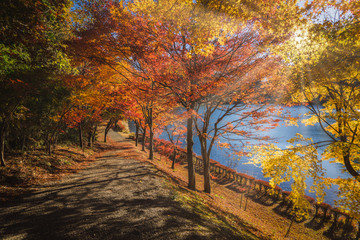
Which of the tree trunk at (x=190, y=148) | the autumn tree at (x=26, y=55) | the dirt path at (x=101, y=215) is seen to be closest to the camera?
the dirt path at (x=101, y=215)

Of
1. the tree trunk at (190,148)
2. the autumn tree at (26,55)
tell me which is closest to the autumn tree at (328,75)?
the tree trunk at (190,148)

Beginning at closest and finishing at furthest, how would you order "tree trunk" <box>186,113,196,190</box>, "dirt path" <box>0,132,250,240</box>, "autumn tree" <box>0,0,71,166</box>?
"dirt path" <box>0,132,250,240</box>, "autumn tree" <box>0,0,71,166</box>, "tree trunk" <box>186,113,196,190</box>

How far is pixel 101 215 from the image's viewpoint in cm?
472

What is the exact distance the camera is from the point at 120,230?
412 cm

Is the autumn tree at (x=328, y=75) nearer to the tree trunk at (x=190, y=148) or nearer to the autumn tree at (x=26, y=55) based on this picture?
the tree trunk at (x=190, y=148)

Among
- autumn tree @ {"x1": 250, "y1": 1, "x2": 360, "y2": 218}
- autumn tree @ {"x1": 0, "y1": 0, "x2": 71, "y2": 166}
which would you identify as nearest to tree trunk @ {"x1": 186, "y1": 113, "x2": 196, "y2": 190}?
autumn tree @ {"x1": 250, "y1": 1, "x2": 360, "y2": 218}

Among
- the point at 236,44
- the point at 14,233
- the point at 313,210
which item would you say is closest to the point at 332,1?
the point at 236,44

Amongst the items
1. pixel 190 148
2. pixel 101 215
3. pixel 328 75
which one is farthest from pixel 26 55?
pixel 328 75

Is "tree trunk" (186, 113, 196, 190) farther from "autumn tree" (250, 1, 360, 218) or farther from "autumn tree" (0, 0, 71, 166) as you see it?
"autumn tree" (0, 0, 71, 166)

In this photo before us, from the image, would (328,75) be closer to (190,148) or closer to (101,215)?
(190,148)

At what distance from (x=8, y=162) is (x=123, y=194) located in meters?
5.54

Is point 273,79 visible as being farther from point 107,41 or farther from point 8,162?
point 8,162

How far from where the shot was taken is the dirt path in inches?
154

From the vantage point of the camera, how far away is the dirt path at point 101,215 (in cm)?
392
